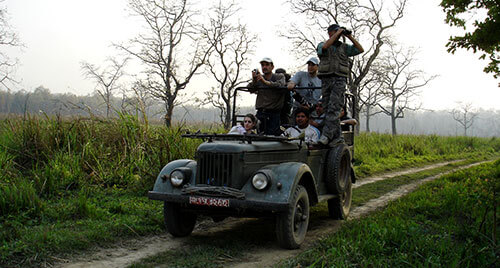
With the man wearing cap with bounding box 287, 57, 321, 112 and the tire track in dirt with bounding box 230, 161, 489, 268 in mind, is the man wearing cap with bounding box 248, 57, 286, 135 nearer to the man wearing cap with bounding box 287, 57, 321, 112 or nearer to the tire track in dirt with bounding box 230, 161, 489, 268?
the man wearing cap with bounding box 287, 57, 321, 112

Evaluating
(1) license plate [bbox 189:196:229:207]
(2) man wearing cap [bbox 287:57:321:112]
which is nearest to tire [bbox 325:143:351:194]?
(2) man wearing cap [bbox 287:57:321:112]

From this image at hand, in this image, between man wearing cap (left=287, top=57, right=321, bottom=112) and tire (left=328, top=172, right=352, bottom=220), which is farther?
man wearing cap (left=287, top=57, right=321, bottom=112)

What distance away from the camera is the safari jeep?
4922 millimetres

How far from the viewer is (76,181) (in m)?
7.71

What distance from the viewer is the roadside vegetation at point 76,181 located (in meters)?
5.10

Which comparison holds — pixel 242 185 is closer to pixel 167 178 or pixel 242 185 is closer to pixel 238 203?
pixel 238 203

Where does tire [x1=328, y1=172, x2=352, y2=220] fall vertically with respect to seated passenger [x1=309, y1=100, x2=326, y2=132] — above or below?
below

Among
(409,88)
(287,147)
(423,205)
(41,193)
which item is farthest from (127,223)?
(409,88)

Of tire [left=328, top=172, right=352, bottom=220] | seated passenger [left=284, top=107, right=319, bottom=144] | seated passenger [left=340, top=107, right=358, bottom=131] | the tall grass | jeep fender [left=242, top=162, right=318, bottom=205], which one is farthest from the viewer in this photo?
the tall grass

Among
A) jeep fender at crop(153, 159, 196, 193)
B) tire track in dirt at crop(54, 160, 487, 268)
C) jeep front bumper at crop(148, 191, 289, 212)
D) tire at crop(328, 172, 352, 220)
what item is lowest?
tire track in dirt at crop(54, 160, 487, 268)

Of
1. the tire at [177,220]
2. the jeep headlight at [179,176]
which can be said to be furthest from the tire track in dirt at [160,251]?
the jeep headlight at [179,176]

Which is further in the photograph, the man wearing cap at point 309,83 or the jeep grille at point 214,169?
the man wearing cap at point 309,83

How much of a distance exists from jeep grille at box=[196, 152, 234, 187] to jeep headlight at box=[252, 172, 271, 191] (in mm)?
309

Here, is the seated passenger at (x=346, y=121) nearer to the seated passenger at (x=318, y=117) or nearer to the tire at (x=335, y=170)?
the seated passenger at (x=318, y=117)
